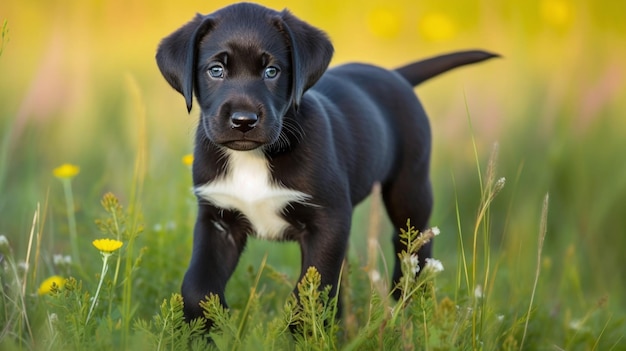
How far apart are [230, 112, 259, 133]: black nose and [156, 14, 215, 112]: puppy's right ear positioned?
0.26m

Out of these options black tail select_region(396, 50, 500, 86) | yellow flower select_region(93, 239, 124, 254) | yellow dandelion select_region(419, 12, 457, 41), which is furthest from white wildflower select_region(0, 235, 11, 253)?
yellow dandelion select_region(419, 12, 457, 41)

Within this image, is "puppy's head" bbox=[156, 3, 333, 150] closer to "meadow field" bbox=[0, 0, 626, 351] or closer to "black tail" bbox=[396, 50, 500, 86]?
"meadow field" bbox=[0, 0, 626, 351]

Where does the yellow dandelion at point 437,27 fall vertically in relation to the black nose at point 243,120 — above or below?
below

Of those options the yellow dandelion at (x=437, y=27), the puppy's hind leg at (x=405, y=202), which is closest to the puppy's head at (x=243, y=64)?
the puppy's hind leg at (x=405, y=202)

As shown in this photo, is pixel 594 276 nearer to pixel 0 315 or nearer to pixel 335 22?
pixel 335 22

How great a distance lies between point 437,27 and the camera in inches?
256

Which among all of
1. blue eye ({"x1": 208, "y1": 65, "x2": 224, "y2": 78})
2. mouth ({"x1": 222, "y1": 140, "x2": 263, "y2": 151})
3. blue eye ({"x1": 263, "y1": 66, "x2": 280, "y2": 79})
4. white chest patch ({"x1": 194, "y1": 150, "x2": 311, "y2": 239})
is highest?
blue eye ({"x1": 208, "y1": 65, "x2": 224, "y2": 78})

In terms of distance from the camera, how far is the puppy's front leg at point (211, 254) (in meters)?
3.32

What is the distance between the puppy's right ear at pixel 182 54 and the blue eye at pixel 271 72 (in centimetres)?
26

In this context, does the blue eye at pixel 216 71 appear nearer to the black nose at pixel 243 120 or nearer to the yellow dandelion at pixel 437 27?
the black nose at pixel 243 120

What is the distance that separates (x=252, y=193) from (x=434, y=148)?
3.22m

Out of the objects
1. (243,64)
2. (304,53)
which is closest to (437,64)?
(304,53)

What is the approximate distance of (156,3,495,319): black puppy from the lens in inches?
127

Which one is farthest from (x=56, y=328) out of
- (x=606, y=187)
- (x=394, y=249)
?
(x=606, y=187)
